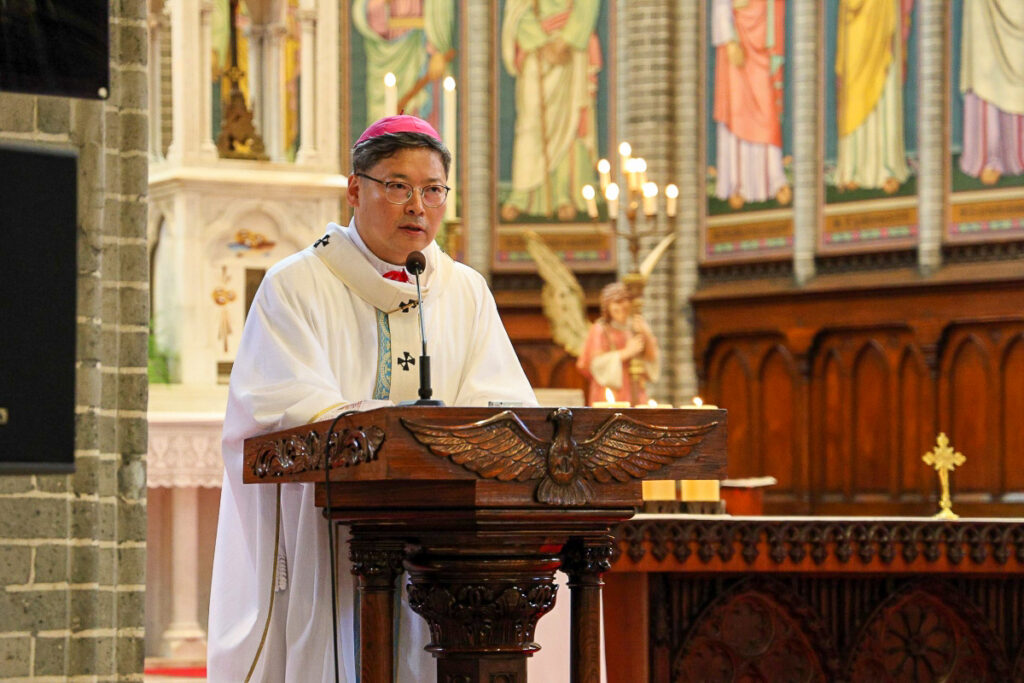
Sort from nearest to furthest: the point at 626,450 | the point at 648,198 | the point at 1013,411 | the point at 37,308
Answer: the point at 37,308 < the point at 626,450 < the point at 648,198 < the point at 1013,411

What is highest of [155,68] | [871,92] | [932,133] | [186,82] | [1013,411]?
[871,92]

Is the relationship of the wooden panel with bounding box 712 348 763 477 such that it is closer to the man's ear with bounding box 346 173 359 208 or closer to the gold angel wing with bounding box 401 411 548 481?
the man's ear with bounding box 346 173 359 208

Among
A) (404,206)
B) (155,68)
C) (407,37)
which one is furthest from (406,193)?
(407,37)

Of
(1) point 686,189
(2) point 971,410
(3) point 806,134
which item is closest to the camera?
(2) point 971,410

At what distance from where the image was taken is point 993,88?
12.8m

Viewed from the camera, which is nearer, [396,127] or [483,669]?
[483,669]

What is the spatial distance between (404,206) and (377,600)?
2.81 ft

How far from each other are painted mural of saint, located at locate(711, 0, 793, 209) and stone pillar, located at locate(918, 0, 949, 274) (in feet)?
4.59

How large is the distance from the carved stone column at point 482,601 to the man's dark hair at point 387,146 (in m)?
0.88

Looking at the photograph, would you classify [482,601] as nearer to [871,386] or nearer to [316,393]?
[316,393]

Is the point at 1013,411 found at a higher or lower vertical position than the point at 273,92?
lower

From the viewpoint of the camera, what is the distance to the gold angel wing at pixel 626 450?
8.82ft

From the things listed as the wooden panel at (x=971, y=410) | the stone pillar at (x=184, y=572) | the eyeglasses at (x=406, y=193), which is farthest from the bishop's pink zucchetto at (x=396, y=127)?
the wooden panel at (x=971, y=410)

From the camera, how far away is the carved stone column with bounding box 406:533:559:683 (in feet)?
9.36
